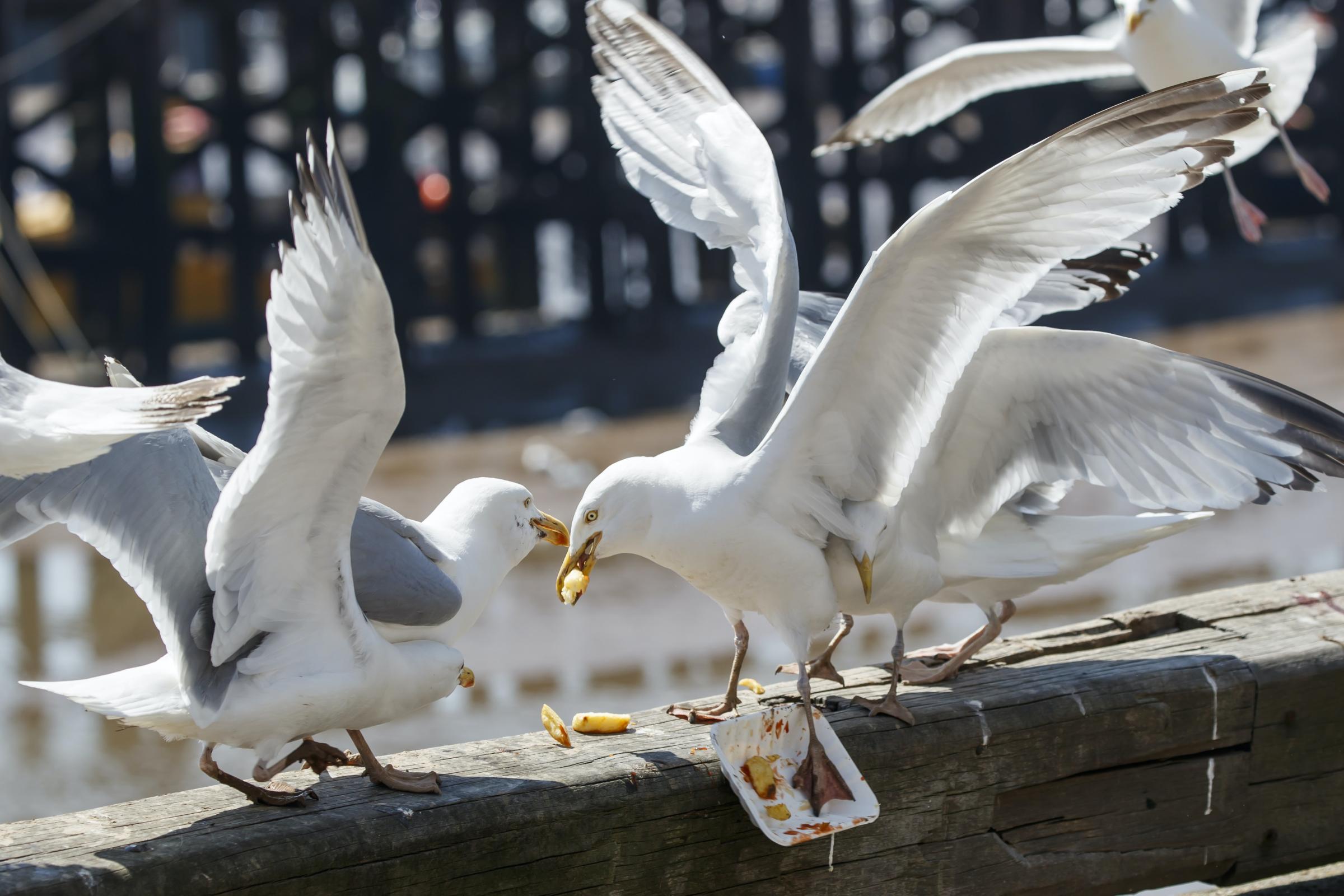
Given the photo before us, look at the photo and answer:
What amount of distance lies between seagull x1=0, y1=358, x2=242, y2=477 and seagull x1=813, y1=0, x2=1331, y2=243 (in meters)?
3.02

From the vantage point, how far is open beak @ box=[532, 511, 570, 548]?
323 cm

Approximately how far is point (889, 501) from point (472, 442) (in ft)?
22.1

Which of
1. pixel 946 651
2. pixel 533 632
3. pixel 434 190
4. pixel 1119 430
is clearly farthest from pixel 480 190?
pixel 1119 430

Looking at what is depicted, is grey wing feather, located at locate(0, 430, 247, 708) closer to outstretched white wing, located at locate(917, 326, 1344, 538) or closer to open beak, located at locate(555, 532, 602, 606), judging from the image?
open beak, located at locate(555, 532, 602, 606)

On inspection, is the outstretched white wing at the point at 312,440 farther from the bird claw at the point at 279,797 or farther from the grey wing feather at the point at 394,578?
the bird claw at the point at 279,797

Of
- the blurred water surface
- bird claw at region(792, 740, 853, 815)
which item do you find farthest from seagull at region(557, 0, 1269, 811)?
the blurred water surface

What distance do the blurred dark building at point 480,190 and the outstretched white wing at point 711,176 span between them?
6.24 m

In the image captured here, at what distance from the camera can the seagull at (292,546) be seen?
2316 millimetres

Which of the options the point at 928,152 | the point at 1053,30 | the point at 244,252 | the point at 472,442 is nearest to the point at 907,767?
the point at 472,442

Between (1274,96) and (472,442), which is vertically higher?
(1274,96)

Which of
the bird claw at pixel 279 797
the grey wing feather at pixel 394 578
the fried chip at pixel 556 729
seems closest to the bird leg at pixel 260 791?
the bird claw at pixel 279 797

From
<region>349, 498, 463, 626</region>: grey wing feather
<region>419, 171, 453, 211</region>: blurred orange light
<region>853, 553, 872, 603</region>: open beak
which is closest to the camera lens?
<region>349, 498, 463, 626</region>: grey wing feather

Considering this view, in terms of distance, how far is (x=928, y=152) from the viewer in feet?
45.6

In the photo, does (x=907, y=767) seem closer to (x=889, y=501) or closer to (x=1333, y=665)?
(x=889, y=501)
